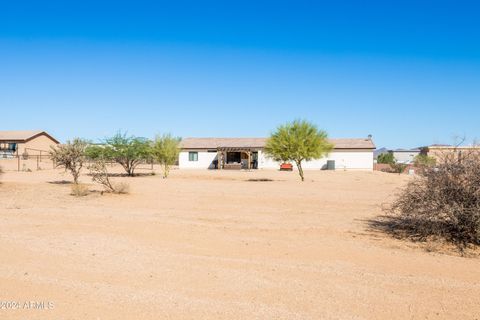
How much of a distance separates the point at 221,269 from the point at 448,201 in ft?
18.4

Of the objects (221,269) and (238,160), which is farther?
(238,160)

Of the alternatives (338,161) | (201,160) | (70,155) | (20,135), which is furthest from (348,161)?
(20,135)

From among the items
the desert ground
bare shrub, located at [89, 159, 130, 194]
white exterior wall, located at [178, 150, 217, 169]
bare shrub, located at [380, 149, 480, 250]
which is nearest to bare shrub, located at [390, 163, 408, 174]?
white exterior wall, located at [178, 150, 217, 169]

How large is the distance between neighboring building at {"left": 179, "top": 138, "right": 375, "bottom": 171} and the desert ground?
38235mm

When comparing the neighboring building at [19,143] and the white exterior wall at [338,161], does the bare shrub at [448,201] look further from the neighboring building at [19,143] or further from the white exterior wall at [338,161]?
the neighboring building at [19,143]

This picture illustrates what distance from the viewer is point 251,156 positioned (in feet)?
170

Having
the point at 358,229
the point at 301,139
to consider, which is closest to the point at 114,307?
the point at 358,229

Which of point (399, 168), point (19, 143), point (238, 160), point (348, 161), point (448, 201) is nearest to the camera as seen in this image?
point (448, 201)

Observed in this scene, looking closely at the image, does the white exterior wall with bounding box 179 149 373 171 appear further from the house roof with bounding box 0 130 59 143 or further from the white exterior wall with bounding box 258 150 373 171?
the house roof with bounding box 0 130 59 143

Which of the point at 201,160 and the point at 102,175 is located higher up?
the point at 201,160

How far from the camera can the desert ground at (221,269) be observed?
508 centimetres

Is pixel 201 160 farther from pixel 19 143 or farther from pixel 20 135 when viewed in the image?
pixel 20 135

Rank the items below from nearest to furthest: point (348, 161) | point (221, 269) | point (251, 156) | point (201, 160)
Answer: point (221, 269), point (348, 161), point (251, 156), point (201, 160)

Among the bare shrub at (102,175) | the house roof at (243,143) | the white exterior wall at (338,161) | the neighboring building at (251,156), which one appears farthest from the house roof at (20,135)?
the bare shrub at (102,175)
